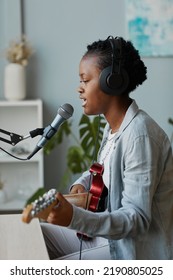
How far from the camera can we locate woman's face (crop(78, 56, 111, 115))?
1528mm

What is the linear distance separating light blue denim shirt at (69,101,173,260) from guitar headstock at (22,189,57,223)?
0.74ft

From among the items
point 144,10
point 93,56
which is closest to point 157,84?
point 144,10

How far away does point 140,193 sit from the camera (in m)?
1.38

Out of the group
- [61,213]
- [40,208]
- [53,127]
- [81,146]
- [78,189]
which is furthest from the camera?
[81,146]

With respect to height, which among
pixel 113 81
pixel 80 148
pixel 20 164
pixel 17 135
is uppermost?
pixel 113 81

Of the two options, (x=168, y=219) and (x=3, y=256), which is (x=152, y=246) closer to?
(x=168, y=219)

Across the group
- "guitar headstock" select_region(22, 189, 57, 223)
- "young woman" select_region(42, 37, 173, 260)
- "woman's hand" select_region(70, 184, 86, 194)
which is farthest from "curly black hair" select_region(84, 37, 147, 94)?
"guitar headstock" select_region(22, 189, 57, 223)

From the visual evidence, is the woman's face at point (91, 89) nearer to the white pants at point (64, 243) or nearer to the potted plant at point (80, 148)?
the white pants at point (64, 243)

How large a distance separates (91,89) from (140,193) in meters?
0.33

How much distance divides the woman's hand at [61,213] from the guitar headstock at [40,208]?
2 centimetres

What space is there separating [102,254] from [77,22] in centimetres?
231

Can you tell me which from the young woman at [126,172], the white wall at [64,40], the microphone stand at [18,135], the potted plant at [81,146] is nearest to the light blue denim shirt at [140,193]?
the young woman at [126,172]

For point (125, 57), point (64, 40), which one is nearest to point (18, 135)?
point (125, 57)

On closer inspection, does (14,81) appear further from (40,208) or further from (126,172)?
(40,208)
